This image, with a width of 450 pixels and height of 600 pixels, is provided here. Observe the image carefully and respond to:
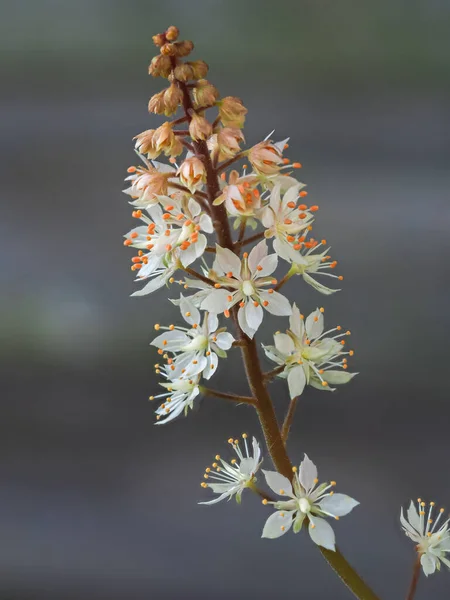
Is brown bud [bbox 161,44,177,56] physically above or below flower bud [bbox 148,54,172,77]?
above

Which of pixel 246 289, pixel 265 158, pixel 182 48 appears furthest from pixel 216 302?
pixel 182 48

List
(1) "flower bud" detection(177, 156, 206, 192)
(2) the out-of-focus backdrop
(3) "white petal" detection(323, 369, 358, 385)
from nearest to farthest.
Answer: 1. (1) "flower bud" detection(177, 156, 206, 192)
2. (3) "white petal" detection(323, 369, 358, 385)
3. (2) the out-of-focus backdrop

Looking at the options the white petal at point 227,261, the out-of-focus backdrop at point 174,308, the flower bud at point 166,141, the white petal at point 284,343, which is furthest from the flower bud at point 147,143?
the out-of-focus backdrop at point 174,308

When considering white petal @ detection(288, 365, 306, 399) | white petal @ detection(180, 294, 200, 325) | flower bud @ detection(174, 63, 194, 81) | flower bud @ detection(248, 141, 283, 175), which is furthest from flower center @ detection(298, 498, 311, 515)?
flower bud @ detection(174, 63, 194, 81)

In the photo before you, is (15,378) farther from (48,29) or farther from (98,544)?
(48,29)

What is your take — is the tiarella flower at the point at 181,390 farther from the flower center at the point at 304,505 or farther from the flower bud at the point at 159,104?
the flower bud at the point at 159,104

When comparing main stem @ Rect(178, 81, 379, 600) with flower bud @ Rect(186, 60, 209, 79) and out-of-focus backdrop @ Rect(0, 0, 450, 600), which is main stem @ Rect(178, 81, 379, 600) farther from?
out-of-focus backdrop @ Rect(0, 0, 450, 600)

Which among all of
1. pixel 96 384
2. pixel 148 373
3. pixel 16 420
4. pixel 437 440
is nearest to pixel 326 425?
pixel 437 440

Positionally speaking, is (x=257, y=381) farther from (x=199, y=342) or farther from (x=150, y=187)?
(x=150, y=187)
